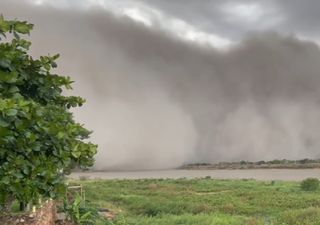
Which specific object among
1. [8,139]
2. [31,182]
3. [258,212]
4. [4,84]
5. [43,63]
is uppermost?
[43,63]

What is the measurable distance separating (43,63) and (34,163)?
1414 mm

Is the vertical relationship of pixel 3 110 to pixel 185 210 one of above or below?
above

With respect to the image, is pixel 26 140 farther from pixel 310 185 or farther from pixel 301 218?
pixel 310 185

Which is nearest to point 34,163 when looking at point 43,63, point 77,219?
point 43,63

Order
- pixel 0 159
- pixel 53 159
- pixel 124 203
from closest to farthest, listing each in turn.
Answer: pixel 0 159 → pixel 53 159 → pixel 124 203

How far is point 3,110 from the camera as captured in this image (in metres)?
3.74

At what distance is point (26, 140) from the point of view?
13.9ft

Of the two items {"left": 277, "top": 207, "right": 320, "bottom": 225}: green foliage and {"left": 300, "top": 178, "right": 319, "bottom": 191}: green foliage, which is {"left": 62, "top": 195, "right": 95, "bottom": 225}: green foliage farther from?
{"left": 300, "top": 178, "right": 319, "bottom": 191}: green foliage

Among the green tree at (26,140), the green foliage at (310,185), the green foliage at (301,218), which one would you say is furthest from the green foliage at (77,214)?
the green foliage at (310,185)

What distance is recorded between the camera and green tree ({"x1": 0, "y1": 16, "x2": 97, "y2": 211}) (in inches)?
161

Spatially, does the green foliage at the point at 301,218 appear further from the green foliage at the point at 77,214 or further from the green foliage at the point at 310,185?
the green foliage at the point at 310,185

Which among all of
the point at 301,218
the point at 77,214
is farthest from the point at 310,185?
the point at 77,214

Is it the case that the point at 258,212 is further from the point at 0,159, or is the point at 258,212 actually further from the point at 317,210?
the point at 0,159

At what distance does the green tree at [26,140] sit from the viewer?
4.09 m
